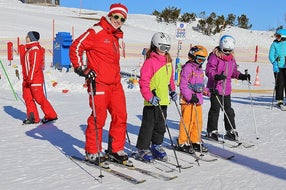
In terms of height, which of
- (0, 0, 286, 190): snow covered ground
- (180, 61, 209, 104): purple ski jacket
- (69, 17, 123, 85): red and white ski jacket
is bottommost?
(0, 0, 286, 190): snow covered ground

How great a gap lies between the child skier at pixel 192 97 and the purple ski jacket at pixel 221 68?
645mm

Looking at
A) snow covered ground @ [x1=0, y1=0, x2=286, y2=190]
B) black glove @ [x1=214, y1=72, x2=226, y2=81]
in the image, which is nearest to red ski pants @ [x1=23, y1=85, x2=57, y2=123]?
snow covered ground @ [x1=0, y1=0, x2=286, y2=190]

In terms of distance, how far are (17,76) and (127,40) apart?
21.4m

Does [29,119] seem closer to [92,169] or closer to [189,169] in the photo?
[92,169]

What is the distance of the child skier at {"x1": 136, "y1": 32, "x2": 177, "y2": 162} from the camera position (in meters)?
5.41

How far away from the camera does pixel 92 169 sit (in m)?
5.10

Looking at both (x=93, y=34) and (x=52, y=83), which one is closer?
(x=93, y=34)

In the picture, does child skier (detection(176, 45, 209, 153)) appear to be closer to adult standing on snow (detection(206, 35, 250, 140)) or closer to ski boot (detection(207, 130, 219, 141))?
adult standing on snow (detection(206, 35, 250, 140))

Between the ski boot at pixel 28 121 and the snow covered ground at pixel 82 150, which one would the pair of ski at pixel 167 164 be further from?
the ski boot at pixel 28 121

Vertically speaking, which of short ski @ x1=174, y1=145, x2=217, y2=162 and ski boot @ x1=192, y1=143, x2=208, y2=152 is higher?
ski boot @ x1=192, y1=143, x2=208, y2=152

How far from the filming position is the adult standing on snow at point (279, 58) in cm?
977

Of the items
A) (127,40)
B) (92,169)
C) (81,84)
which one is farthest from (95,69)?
(127,40)

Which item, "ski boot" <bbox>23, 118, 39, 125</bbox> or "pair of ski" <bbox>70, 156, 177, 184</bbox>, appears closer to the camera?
"pair of ski" <bbox>70, 156, 177, 184</bbox>

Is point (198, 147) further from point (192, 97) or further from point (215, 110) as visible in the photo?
point (215, 110)
